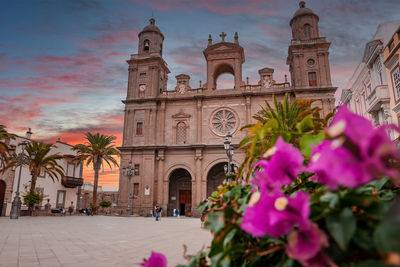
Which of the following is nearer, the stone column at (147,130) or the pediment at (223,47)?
the stone column at (147,130)

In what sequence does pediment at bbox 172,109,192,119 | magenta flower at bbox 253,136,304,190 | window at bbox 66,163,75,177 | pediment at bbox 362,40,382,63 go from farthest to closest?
window at bbox 66,163,75,177, pediment at bbox 172,109,192,119, pediment at bbox 362,40,382,63, magenta flower at bbox 253,136,304,190

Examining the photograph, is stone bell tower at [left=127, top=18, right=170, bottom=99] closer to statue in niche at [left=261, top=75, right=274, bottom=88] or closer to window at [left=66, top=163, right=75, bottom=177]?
statue in niche at [left=261, top=75, right=274, bottom=88]

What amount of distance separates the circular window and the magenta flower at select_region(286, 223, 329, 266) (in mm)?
31614

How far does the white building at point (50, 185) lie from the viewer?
31320 millimetres

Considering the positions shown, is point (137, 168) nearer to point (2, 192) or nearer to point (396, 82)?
point (2, 192)

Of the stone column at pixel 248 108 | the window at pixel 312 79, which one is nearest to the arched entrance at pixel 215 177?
the stone column at pixel 248 108

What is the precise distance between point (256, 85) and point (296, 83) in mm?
4671

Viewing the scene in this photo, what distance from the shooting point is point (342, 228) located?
0.66m

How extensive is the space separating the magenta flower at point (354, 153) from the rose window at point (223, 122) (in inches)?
1249

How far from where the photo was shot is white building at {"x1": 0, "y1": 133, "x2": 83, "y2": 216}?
3132cm

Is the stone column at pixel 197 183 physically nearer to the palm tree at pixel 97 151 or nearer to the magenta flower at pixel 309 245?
the palm tree at pixel 97 151

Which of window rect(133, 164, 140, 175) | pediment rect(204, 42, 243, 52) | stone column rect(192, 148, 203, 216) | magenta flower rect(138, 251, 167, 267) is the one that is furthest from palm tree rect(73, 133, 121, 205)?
magenta flower rect(138, 251, 167, 267)

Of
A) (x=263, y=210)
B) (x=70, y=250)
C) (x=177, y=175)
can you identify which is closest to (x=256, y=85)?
(x=177, y=175)

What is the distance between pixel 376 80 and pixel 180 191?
2359 cm
